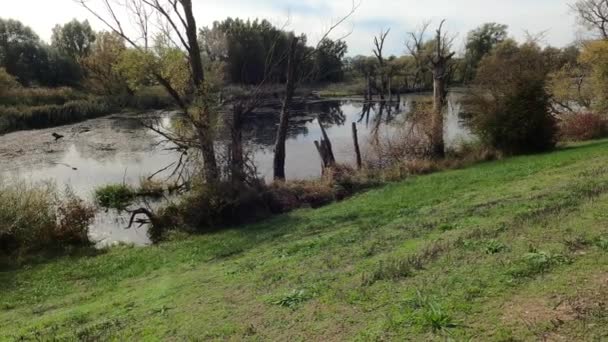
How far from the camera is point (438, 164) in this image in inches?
803

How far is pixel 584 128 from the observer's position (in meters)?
23.7

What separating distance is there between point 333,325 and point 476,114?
1932 cm

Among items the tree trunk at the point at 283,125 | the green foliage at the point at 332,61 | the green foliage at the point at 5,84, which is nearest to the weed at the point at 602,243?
the tree trunk at the point at 283,125

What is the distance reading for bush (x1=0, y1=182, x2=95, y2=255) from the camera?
13.2 metres

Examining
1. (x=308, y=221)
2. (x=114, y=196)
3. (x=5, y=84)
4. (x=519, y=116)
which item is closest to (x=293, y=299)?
(x=308, y=221)

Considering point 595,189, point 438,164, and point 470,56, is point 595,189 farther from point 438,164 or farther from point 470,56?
point 470,56

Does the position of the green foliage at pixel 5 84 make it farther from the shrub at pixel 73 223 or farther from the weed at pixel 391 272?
the weed at pixel 391 272

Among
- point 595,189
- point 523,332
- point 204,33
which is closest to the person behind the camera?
point 523,332

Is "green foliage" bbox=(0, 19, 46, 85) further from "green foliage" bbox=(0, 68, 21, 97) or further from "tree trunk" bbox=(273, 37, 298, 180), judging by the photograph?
"tree trunk" bbox=(273, 37, 298, 180)

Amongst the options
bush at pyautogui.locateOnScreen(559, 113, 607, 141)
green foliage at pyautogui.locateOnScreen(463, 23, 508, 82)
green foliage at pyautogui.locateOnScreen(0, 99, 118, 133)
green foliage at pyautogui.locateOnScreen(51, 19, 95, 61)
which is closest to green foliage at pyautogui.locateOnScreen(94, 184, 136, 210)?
bush at pyautogui.locateOnScreen(559, 113, 607, 141)

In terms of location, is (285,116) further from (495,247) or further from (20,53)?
(20,53)

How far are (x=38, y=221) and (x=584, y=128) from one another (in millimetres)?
24875

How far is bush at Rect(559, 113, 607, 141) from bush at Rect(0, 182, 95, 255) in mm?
21990

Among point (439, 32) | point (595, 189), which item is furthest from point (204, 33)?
point (595, 189)
